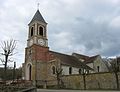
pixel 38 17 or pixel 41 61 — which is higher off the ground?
pixel 38 17

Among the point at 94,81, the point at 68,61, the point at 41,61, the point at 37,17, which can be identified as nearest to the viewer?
the point at 94,81

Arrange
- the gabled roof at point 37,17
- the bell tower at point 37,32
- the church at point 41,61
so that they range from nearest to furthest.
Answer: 1. the church at point 41,61
2. the bell tower at point 37,32
3. the gabled roof at point 37,17

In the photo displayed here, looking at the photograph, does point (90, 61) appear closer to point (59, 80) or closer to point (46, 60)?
point (46, 60)

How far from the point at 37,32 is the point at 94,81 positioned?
75.9 feet

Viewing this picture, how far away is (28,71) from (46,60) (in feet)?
18.9

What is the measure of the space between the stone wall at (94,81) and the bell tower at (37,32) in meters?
14.2

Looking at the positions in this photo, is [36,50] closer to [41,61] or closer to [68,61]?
[41,61]

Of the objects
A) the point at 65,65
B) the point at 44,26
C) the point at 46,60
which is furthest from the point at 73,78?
the point at 44,26

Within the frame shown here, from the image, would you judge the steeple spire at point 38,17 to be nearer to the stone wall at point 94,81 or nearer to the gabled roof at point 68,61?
the gabled roof at point 68,61

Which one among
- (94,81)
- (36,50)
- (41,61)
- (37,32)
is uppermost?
(37,32)

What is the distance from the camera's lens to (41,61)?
53.5 metres

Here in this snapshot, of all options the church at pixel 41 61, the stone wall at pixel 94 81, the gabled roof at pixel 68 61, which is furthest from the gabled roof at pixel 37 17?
the stone wall at pixel 94 81

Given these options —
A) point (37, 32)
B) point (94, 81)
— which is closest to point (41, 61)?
point (37, 32)

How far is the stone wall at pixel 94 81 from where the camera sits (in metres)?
37.0
